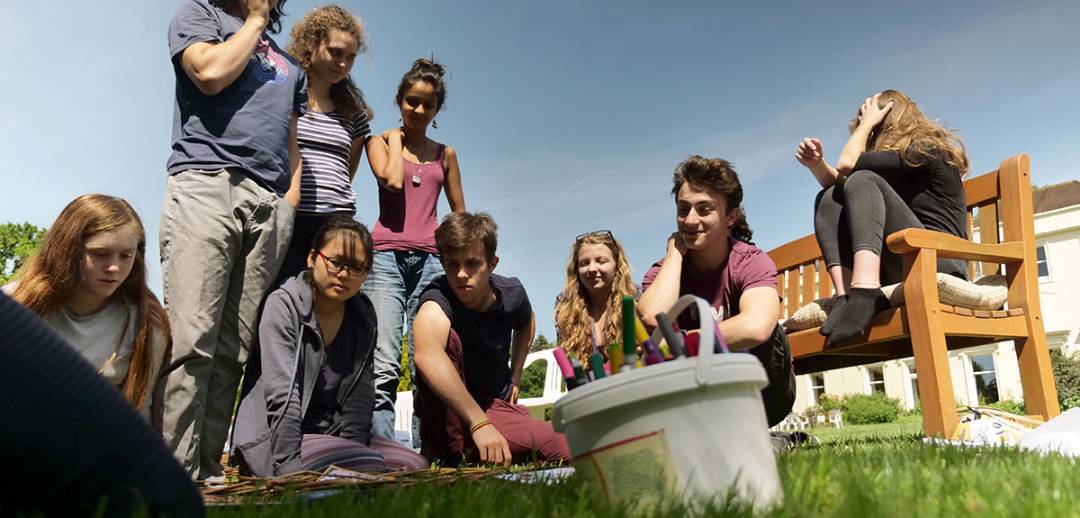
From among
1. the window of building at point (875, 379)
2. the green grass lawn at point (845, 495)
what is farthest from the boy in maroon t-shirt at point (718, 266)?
the window of building at point (875, 379)

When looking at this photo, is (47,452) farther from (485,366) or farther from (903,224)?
(903,224)

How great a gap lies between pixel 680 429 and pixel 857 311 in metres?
2.69

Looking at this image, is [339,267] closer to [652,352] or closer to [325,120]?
[325,120]

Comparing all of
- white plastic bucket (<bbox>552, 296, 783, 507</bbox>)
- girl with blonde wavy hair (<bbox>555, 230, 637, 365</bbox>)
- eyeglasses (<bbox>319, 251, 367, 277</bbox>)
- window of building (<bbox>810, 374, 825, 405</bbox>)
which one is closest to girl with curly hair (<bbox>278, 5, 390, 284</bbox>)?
eyeglasses (<bbox>319, 251, 367, 277</bbox>)

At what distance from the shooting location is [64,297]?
2.99 m

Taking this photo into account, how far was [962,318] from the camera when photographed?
12.2 ft

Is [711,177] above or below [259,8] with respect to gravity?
below

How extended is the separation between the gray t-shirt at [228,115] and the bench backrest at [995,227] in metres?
3.51

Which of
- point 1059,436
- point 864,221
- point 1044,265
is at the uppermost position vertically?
point 1044,265

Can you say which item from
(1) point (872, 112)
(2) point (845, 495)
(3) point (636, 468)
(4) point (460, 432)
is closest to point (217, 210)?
(4) point (460, 432)

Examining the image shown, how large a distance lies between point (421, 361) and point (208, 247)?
1.04 meters

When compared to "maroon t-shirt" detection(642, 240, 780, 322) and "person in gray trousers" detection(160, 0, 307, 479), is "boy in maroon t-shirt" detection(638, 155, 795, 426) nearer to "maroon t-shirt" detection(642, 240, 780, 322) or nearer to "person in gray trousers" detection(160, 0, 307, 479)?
"maroon t-shirt" detection(642, 240, 780, 322)

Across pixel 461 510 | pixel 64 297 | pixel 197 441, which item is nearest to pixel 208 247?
pixel 64 297

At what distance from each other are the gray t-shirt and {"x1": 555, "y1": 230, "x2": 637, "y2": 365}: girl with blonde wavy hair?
1885 mm
